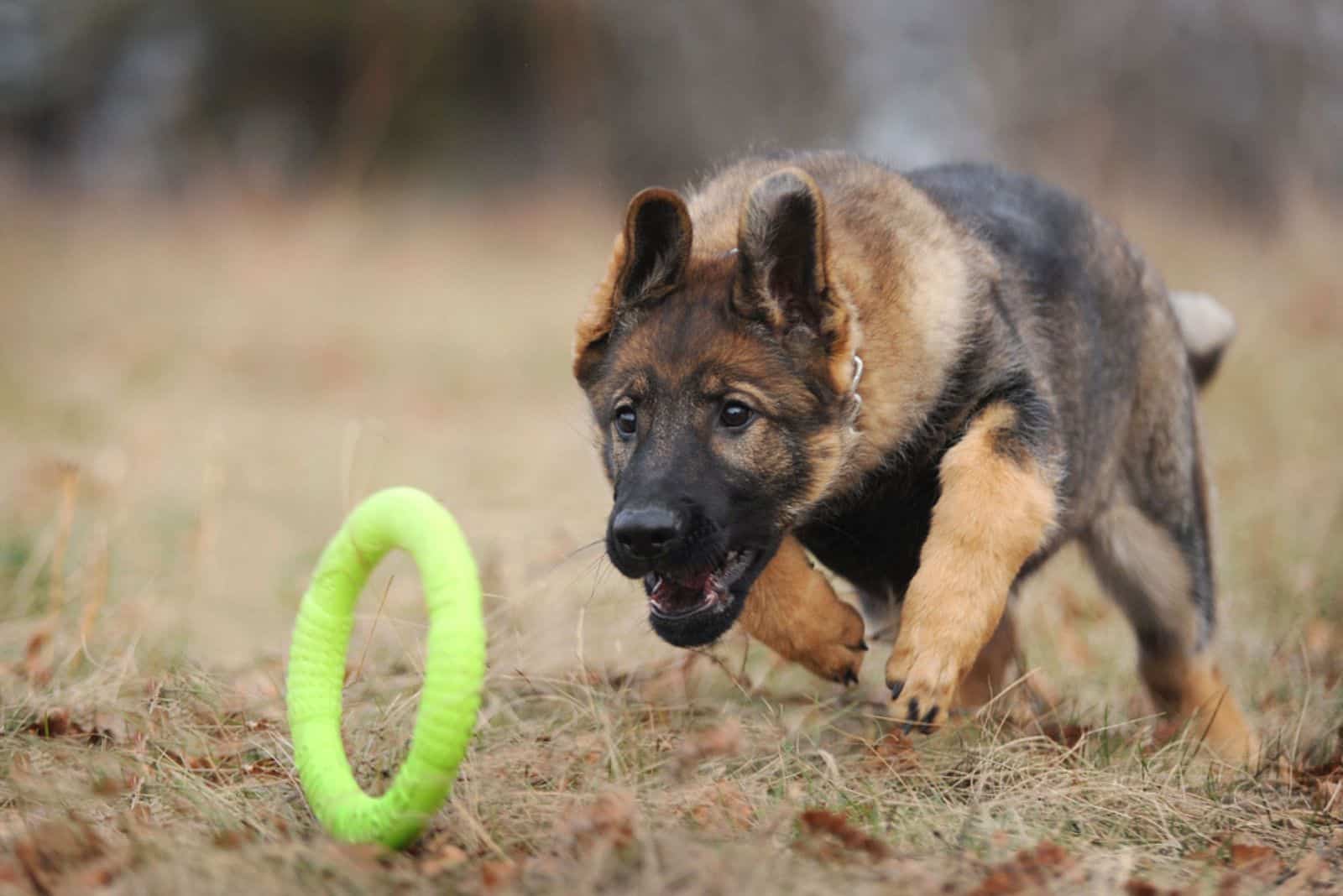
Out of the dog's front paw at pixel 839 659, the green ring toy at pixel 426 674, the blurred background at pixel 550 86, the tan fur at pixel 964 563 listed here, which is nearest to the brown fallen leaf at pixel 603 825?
the green ring toy at pixel 426 674

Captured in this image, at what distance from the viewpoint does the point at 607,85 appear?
19.5 metres

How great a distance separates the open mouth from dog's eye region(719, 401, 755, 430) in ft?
1.04

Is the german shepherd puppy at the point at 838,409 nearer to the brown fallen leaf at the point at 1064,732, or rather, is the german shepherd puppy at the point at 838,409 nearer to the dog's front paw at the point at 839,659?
the dog's front paw at the point at 839,659

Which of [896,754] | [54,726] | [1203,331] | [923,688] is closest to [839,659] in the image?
[896,754]

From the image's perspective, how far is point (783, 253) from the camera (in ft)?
11.6

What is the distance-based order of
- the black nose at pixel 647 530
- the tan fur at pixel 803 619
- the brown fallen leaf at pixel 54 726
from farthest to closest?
the brown fallen leaf at pixel 54 726
the tan fur at pixel 803 619
the black nose at pixel 647 530

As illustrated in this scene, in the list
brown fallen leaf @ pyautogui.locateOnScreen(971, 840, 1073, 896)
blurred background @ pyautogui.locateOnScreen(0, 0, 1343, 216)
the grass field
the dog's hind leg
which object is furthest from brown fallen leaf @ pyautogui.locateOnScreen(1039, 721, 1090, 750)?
blurred background @ pyautogui.locateOnScreen(0, 0, 1343, 216)

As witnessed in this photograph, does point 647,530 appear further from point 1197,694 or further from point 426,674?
point 1197,694

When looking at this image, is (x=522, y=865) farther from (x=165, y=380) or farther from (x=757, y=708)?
(x=165, y=380)

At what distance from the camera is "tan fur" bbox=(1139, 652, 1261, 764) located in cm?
467

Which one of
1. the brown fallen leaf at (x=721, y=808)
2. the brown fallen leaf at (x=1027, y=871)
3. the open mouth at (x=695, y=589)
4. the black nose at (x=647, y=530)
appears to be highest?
the black nose at (x=647, y=530)

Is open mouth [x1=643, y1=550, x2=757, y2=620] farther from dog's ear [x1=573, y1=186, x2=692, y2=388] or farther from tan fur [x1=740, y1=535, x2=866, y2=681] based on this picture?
dog's ear [x1=573, y1=186, x2=692, y2=388]

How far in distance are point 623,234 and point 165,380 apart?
8.12 meters

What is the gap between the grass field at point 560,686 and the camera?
2855mm
